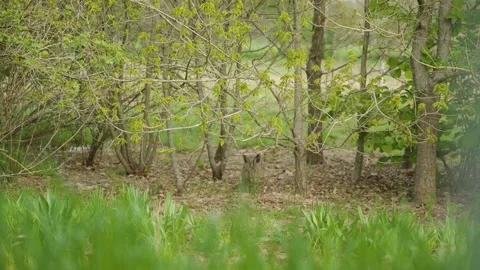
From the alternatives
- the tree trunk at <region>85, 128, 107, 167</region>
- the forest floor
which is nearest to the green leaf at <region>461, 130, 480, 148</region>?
the forest floor

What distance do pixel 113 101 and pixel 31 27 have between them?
2.55 meters

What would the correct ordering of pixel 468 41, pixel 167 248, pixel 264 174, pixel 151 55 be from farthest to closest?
pixel 264 174, pixel 151 55, pixel 468 41, pixel 167 248

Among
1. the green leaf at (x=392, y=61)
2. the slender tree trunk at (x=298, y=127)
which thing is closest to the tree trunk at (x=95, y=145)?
the slender tree trunk at (x=298, y=127)

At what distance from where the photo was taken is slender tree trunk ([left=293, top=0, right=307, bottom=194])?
1049 centimetres

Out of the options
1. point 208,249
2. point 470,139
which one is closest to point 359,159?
point 470,139

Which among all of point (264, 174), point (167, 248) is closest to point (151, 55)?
point (264, 174)

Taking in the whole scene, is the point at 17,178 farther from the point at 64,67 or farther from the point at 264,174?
the point at 264,174

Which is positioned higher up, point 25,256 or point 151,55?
point 151,55

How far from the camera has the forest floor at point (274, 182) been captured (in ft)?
33.7

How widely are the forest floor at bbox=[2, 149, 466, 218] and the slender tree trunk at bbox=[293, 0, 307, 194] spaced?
0.22 metres

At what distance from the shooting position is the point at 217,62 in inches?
410

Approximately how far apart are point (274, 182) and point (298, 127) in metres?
1.69

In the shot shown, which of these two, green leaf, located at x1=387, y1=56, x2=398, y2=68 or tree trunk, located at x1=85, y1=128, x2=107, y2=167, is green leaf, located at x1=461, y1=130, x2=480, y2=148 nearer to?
green leaf, located at x1=387, y1=56, x2=398, y2=68

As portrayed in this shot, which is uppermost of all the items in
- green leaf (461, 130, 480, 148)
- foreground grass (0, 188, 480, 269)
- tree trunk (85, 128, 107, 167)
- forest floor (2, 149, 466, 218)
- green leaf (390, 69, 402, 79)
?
green leaf (390, 69, 402, 79)
